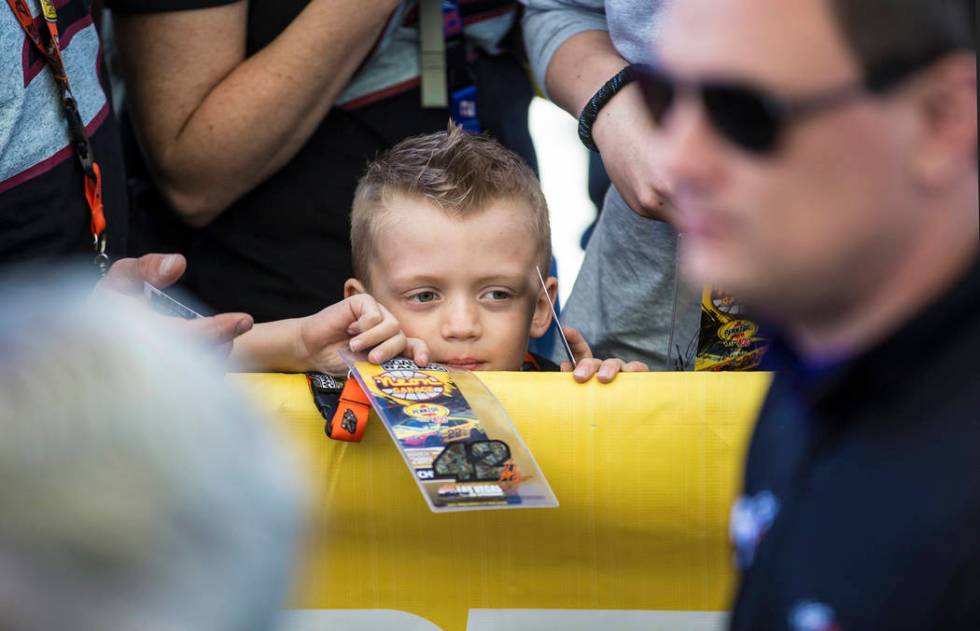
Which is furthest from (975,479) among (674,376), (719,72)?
(674,376)

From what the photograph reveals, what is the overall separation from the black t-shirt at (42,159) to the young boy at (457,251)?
512mm

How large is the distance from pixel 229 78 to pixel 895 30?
182 centimetres

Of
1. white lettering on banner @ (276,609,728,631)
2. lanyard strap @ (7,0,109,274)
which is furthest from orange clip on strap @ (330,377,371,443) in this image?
lanyard strap @ (7,0,109,274)

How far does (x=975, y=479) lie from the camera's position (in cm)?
82

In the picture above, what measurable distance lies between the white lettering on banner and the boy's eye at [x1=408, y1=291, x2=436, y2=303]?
25.6 inches

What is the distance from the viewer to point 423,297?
7.59ft

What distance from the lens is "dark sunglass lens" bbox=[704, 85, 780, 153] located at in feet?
2.71

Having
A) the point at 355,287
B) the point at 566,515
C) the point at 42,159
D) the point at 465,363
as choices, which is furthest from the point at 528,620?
the point at 42,159

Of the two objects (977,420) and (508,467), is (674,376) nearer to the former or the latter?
(508,467)

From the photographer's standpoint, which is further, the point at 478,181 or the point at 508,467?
the point at 478,181

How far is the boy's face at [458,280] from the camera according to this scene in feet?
7.42

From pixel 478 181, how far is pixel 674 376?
2.27 feet

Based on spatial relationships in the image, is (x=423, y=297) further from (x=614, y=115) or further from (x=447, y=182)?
(x=614, y=115)

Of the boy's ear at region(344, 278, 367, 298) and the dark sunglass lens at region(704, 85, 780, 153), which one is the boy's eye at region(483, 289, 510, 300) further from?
the dark sunglass lens at region(704, 85, 780, 153)
